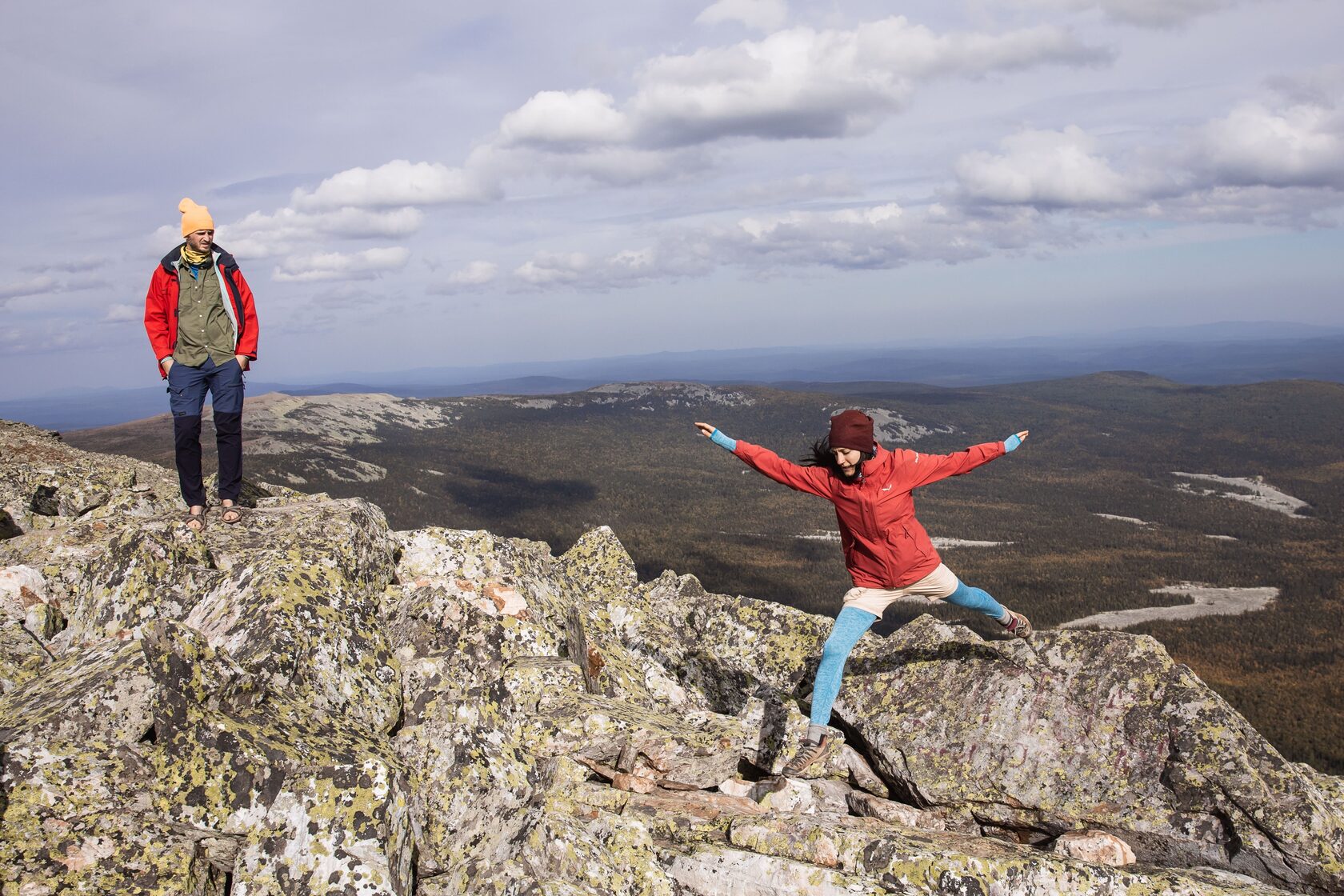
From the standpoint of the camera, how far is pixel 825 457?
1019 cm

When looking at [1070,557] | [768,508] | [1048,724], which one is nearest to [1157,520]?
[1070,557]

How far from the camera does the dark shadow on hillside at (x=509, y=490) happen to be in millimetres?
145625

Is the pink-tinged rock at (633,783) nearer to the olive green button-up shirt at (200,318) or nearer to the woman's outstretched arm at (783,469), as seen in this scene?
the woman's outstretched arm at (783,469)

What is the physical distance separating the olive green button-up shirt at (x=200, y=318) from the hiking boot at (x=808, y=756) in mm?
10381

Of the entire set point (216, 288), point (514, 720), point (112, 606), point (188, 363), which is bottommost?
point (514, 720)

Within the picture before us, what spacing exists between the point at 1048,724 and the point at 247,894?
9.77 meters

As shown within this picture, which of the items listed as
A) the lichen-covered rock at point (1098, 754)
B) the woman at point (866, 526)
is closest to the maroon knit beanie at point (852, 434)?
the woman at point (866, 526)

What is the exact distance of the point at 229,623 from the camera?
9.09 metres

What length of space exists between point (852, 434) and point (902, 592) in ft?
7.73

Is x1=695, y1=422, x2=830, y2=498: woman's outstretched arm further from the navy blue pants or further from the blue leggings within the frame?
the navy blue pants

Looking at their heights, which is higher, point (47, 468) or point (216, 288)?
point (216, 288)

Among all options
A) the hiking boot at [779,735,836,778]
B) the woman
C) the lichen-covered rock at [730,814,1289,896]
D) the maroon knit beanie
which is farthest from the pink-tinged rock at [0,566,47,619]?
the maroon knit beanie

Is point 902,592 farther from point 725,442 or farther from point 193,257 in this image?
point 193,257

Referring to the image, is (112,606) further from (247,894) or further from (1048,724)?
(1048,724)
